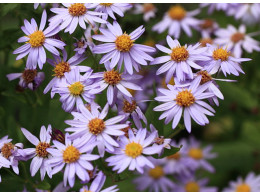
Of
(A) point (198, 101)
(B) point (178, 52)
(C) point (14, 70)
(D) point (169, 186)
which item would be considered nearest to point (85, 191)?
(A) point (198, 101)

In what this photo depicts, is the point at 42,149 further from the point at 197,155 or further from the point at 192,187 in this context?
the point at 197,155

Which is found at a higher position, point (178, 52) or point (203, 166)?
point (178, 52)

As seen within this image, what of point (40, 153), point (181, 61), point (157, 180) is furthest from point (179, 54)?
point (157, 180)

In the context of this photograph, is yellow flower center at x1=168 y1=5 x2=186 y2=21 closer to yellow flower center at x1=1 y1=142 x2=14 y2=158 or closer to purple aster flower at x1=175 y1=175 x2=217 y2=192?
purple aster flower at x1=175 y1=175 x2=217 y2=192

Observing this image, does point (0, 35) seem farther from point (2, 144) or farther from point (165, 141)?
point (165, 141)

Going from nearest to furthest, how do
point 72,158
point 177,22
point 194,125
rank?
point 72,158, point 177,22, point 194,125

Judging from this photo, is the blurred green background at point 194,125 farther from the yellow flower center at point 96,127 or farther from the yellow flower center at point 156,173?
the yellow flower center at point 96,127
